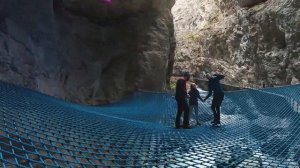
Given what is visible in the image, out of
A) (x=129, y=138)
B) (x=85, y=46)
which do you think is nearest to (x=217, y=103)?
(x=129, y=138)

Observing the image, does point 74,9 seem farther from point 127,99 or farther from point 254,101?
point 254,101

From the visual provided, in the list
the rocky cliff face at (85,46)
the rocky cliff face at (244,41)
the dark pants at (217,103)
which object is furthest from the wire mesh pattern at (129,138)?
the rocky cliff face at (244,41)

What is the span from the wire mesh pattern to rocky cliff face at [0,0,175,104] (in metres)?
2.01

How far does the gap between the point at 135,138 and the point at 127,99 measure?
170 inches

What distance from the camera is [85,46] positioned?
8.05 meters

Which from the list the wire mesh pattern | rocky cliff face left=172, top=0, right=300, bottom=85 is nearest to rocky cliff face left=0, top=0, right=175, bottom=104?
the wire mesh pattern

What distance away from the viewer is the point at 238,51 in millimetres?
13602

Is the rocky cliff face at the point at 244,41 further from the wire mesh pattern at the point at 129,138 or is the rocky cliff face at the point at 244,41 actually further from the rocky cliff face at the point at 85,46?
the wire mesh pattern at the point at 129,138

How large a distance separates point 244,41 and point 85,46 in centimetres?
759

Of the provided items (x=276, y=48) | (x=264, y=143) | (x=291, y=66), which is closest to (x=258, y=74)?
(x=276, y=48)

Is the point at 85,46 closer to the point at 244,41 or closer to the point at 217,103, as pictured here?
the point at 217,103

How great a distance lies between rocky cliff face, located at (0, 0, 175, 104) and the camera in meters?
6.31

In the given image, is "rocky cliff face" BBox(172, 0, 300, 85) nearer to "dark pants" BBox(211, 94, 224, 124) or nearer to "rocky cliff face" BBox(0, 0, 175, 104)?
"rocky cliff face" BBox(0, 0, 175, 104)

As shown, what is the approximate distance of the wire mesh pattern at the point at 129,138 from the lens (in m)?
2.72
